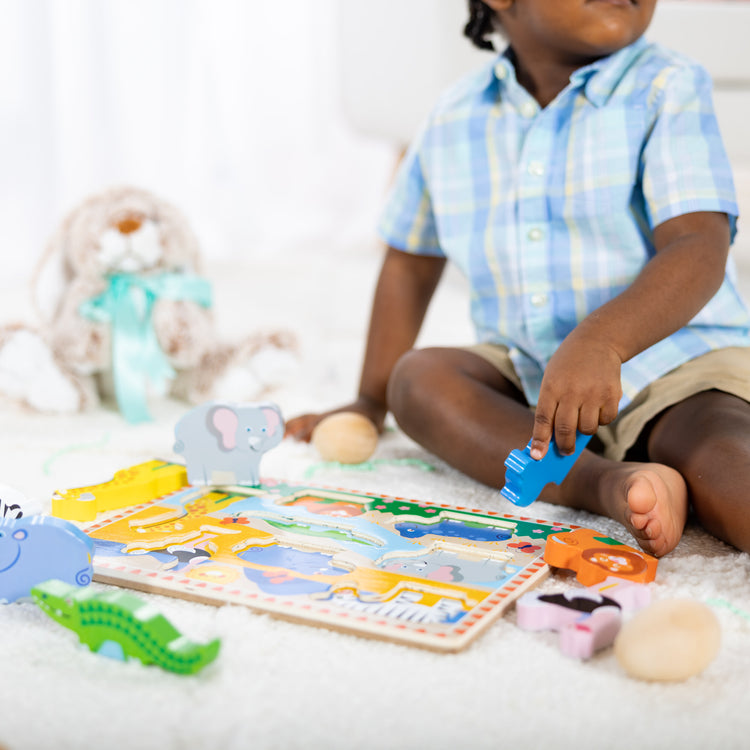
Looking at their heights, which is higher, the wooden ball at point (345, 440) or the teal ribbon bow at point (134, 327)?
the teal ribbon bow at point (134, 327)

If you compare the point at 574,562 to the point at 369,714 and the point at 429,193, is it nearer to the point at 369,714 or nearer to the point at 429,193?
the point at 369,714

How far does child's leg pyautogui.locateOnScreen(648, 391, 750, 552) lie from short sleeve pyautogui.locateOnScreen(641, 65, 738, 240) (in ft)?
0.48

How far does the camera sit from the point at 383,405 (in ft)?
3.14

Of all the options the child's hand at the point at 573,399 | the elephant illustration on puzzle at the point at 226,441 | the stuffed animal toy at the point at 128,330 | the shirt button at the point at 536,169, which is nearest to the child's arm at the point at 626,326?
the child's hand at the point at 573,399

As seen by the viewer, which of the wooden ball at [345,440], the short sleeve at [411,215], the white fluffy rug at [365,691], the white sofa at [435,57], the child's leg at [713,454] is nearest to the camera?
the white fluffy rug at [365,691]

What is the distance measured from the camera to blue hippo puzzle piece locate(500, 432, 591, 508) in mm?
605

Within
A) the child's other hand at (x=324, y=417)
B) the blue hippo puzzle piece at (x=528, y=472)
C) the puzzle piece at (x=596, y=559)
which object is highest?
the blue hippo puzzle piece at (x=528, y=472)

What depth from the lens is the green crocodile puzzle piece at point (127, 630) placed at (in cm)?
47

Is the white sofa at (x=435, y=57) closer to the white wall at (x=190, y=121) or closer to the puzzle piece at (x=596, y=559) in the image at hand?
the white wall at (x=190, y=121)

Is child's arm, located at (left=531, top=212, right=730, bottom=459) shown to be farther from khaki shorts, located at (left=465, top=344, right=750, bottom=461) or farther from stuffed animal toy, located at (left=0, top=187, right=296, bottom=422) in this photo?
stuffed animal toy, located at (left=0, top=187, right=296, bottom=422)

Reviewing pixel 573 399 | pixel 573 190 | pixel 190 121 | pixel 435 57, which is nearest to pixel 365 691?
pixel 573 399

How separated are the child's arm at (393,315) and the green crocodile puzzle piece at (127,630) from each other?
472mm

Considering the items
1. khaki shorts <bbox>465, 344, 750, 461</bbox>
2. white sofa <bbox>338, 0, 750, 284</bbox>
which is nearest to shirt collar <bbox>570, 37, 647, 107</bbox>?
khaki shorts <bbox>465, 344, 750, 461</bbox>

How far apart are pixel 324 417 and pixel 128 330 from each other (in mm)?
231
